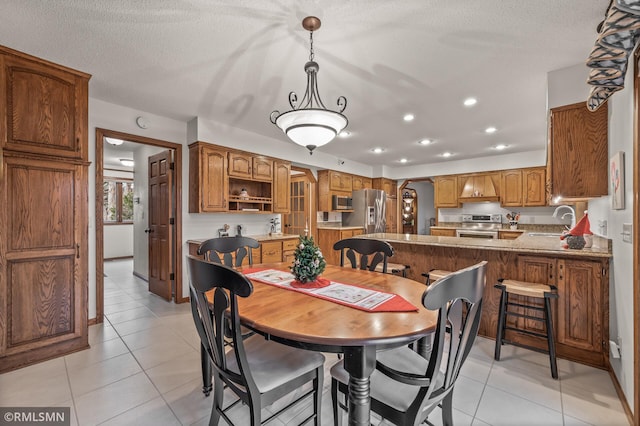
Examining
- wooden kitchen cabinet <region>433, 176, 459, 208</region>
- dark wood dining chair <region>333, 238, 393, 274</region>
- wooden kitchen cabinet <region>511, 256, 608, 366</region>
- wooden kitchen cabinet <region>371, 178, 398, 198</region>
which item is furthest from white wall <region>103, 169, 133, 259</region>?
wooden kitchen cabinet <region>511, 256, 608, 366</region>

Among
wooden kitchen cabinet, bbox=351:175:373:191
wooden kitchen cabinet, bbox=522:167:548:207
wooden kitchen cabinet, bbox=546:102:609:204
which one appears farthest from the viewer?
wooden kitchen cabinet, bbox=351:175:373:191

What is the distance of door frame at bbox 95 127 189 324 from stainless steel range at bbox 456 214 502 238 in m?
5.71

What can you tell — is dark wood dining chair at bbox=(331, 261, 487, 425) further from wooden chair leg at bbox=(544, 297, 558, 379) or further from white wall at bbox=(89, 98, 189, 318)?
white wall at bbox=(89, 98, 189, 318)

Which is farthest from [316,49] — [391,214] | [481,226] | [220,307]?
[481,226]

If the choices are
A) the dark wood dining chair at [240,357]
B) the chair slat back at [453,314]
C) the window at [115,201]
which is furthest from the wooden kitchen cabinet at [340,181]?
the window at [115,201]

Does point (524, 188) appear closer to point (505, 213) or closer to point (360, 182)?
point (505, 213)

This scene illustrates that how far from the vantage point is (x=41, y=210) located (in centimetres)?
239

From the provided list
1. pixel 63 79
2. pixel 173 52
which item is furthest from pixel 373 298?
pixel 63 79

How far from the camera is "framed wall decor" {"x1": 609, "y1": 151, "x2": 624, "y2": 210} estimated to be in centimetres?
182

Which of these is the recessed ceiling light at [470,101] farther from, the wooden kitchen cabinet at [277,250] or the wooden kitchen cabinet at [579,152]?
the wooden kitchen cabinet at [277,250]

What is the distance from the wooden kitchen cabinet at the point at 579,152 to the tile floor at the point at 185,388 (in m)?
1.44

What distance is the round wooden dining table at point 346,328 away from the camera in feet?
3.75

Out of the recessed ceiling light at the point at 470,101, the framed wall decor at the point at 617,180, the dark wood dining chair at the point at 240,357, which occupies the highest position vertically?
the recessed ceiling light at the point at 470,101

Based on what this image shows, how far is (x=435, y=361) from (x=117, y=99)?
13.0ft
